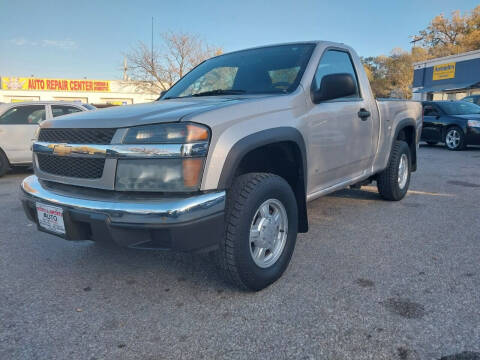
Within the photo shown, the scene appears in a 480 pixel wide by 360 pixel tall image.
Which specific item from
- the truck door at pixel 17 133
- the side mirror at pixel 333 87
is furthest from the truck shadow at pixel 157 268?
the truck door at pixel 17 133

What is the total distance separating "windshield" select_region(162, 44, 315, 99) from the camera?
315 cm

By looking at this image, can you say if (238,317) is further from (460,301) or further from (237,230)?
(460,301)

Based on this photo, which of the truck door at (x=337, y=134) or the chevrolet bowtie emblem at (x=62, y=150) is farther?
the truck door at (x=337, y=134)

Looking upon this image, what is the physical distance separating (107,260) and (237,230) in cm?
144

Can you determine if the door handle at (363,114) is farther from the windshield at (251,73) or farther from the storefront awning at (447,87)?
the storefront awning at (447,87)

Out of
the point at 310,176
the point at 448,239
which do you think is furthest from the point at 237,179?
the point at 448,239

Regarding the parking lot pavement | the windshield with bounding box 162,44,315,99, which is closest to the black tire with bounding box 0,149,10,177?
the parking lot pavement

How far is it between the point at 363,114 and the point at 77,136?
2625mm

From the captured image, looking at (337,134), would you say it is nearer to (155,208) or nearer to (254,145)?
(254,145)

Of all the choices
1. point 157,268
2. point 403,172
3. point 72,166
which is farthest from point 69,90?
point 72,166

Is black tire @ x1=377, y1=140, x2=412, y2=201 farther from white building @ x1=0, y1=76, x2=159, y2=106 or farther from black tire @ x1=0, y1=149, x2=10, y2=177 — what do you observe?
white building @ x1=0, y1=76, x2=159, y2=106

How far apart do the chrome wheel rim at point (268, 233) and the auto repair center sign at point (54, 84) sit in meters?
44.5

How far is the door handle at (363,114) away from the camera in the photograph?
3709 millimetres

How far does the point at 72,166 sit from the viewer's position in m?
2.45
